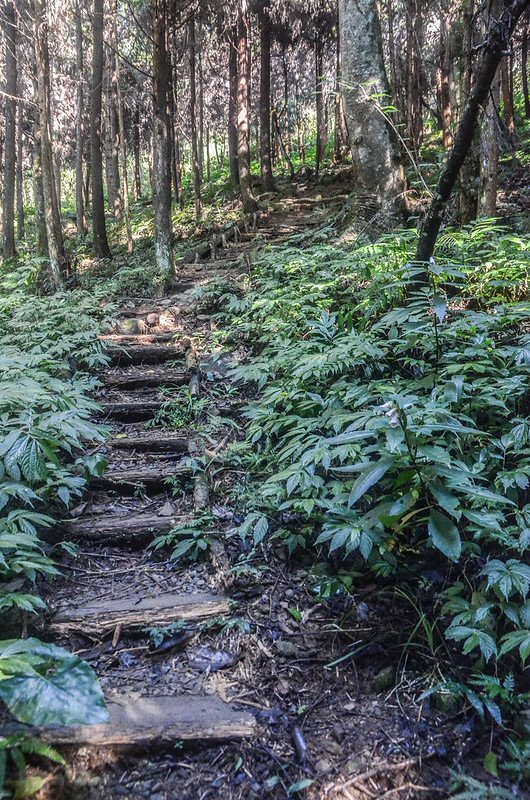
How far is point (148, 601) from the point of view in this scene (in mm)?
2787

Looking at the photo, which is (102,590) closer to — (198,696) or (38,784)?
(198,696)

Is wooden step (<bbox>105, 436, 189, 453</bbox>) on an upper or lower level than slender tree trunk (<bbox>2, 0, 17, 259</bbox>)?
lower

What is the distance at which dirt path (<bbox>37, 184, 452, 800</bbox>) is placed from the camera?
1919 mm

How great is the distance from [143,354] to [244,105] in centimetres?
960

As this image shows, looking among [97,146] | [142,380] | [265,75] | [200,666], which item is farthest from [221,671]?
[265,75]

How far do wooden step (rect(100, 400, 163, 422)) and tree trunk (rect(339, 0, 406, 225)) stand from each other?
12.9 feet

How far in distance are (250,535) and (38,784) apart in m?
1.68

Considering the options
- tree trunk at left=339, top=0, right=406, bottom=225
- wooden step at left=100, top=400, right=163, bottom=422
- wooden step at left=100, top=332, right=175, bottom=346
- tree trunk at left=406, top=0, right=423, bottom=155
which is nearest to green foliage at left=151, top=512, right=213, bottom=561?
wooden step at left=100, top=400, right=163, bottom=422

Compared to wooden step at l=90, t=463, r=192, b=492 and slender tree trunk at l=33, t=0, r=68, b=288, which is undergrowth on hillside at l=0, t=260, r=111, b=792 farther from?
slender tree trunk at l=33, t=0, r=68, b=288

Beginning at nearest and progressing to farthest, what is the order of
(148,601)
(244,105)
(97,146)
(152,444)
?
(148,601) < (152,444) < (244,105) < (97,146)

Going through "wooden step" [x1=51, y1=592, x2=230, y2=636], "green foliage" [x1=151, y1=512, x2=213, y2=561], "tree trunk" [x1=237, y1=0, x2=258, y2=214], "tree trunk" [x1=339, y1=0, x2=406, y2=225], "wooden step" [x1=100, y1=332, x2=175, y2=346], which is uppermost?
"tree trunk" [x1=237, y1=0, x2=258, y2=214]

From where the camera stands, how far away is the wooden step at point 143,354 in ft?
19.2

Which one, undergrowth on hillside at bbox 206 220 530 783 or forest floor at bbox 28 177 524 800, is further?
undergrowth on hillside at bbox 206 220 530 783

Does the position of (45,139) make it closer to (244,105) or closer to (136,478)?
(244,105)
